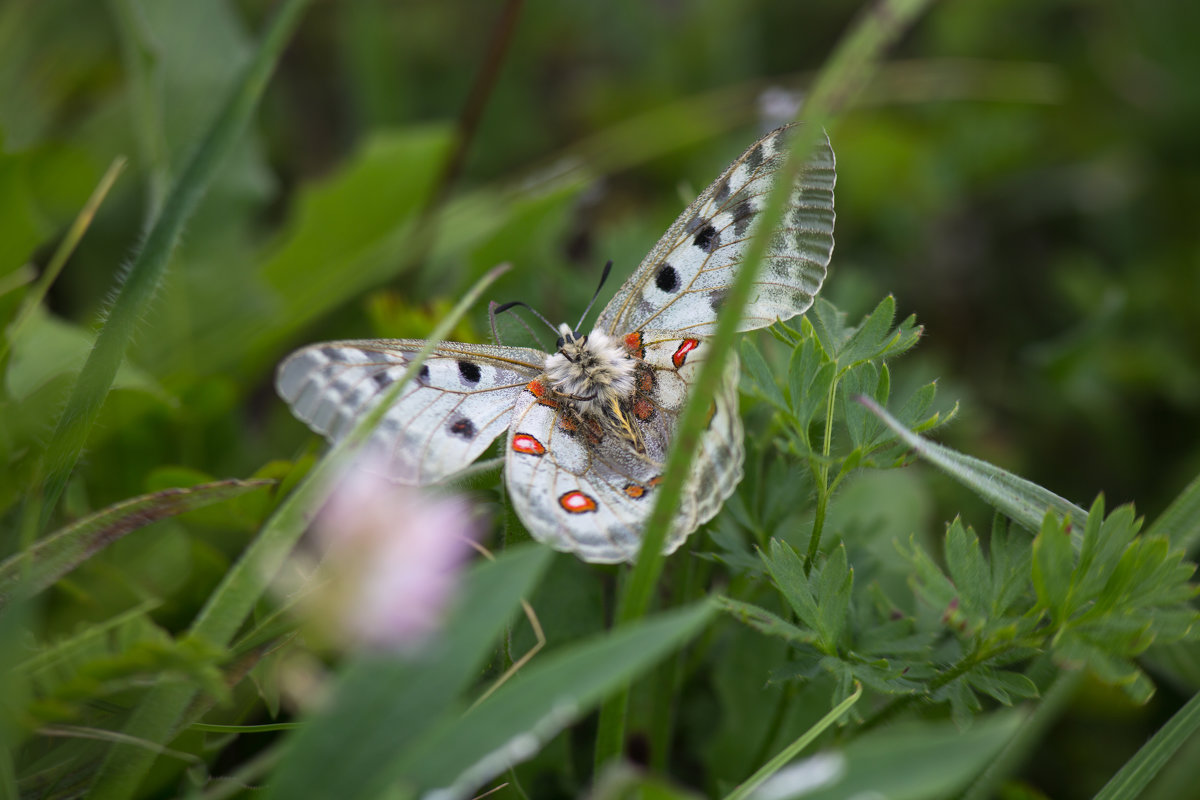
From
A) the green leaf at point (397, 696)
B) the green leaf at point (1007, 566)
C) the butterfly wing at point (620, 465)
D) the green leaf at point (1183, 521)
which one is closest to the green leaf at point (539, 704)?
the green leaf at point (397, 696)

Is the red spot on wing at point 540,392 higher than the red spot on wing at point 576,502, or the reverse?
the red spot on wing at point 540,392

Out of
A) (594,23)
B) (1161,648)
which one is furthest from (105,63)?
(1161,648)

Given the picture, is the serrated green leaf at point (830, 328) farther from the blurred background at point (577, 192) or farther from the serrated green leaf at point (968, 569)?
the blurred background at point (577, 192)

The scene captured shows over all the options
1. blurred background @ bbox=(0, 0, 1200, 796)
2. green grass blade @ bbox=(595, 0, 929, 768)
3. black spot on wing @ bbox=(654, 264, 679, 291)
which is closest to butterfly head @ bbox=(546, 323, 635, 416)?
black spot on wing @ bbox=(654, 264, 679, 291)

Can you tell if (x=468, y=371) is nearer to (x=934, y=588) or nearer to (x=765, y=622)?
(x=765, y=622)

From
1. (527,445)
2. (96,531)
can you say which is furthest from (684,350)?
(96,531)

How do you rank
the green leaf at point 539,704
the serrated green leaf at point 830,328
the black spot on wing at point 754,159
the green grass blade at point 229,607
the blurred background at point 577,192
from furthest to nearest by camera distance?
1. the blurred background at point 577,192
2. the black spot on wing at point 754,159
3. the serrated green leaf at point 830,328
4. the green grass blade at point 229,607
5. the green leaf at point 539,704
